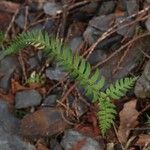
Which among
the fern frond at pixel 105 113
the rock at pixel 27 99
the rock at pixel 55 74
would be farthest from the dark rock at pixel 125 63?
the rock at pixel 27 99

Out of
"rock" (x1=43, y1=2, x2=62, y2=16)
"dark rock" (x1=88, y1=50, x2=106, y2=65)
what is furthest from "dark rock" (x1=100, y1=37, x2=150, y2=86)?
"rock" (x1=43, y1=2, x2=62, y2=16)

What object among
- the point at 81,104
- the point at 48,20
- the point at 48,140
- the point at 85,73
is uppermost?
the point at 48,20

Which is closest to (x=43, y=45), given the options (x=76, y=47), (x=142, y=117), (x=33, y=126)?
(x=76, y=47)

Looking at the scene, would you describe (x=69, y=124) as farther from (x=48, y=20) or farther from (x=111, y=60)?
(x=48, y=20)

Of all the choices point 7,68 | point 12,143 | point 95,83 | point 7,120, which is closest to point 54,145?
point 12,143

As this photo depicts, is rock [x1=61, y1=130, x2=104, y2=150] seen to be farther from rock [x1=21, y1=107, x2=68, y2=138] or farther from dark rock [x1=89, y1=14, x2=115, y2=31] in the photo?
dark rock [x1=89, y1=14, x2=115, y2=31]

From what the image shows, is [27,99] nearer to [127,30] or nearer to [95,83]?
[95,83]
